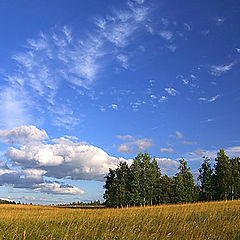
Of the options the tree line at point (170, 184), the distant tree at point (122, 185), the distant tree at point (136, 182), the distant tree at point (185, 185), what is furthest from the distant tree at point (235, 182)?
the distant tree at point (122, 185)

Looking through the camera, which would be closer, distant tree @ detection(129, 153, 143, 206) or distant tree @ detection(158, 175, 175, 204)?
distant tree @ detection(129, 153, 143, 206)

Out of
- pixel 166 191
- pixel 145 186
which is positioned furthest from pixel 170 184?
pixel 145 186

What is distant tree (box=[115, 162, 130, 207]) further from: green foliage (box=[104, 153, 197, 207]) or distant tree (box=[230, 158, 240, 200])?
distant tree (box=[230, 158, 240, 200])

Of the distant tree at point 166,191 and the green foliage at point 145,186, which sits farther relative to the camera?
the distant tree at point 166,191

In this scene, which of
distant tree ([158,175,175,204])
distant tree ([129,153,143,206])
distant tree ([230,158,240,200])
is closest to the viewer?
distant tree ([129,153,143,206])

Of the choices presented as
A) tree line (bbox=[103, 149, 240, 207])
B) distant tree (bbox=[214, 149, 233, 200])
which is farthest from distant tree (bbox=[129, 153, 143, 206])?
distant tree (bbox=[214, 149, 233, 200])

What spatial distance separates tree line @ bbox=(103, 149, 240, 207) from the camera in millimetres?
56344

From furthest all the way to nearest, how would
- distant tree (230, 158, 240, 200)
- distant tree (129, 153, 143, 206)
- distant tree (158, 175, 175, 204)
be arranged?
distant tree (158, 175, 175, 204), distant tree (230, 158, 240, 200), distant tree (129, 153, 143, 206)

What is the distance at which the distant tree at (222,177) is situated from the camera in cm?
5641

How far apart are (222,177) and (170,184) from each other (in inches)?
472

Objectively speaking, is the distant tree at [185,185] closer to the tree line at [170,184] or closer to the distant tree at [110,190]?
the tree line at [170,184]

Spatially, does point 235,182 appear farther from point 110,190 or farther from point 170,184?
point 110,190

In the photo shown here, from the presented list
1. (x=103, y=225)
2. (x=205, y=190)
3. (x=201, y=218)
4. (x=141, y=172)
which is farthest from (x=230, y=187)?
(x=103, y=225)

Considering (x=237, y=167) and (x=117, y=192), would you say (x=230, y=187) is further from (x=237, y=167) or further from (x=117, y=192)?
(x=117, y=192)
